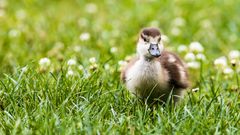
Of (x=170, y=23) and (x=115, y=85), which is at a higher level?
(x=170, y=23)

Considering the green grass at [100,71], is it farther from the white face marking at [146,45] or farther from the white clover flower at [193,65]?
the white face marking at [146,45]

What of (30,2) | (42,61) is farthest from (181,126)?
(30,2)

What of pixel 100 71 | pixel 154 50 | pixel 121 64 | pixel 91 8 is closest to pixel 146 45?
pixel 154 50

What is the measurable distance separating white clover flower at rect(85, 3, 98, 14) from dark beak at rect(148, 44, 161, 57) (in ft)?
12.2

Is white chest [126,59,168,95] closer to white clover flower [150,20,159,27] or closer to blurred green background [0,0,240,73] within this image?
blurred green background [0,0,240,73]

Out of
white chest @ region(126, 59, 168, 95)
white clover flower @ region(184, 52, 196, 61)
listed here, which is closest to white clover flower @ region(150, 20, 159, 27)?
white clover flower @ region(184, 52, 196, 61)

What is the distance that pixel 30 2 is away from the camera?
9.22 metres

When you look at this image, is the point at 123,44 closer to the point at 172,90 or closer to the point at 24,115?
the point at 172,90

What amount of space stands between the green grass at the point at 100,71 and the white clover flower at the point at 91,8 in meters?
0.05

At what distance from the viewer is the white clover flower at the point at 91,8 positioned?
28.7 ft

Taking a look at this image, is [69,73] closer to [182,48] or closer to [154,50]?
[154,50]

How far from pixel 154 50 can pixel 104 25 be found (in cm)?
310

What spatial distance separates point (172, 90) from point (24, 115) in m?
1.15

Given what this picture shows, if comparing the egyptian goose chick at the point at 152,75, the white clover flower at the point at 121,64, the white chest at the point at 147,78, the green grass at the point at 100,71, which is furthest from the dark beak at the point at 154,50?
the white clover flower at the point at 121,64
